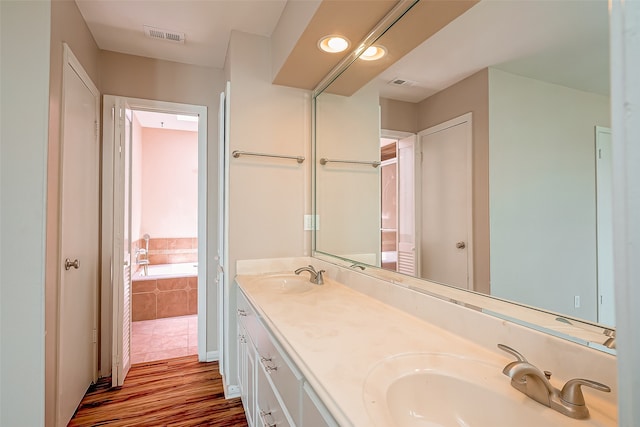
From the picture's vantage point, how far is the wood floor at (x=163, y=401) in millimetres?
1909

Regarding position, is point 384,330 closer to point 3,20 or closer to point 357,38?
point 357,38

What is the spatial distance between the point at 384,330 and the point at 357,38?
4.89ft

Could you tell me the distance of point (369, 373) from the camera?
31.2 inches

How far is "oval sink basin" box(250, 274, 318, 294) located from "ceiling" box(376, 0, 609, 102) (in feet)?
4.17

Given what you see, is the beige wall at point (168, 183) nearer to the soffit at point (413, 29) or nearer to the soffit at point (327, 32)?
the soffit at point (327, 32)

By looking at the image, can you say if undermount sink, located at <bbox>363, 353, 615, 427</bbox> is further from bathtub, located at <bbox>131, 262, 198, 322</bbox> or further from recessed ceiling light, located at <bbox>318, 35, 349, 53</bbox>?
bathtub, located at <bbox>131, 262, 198, 322</bbox>

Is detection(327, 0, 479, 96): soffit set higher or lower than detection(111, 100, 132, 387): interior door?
higher

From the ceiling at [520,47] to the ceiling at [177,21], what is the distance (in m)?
1.13

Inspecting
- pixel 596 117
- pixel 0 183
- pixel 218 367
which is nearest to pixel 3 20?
pixel 0 183

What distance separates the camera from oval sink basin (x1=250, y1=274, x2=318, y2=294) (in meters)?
1.97

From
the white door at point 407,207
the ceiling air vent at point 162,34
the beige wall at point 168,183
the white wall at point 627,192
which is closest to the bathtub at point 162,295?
the beige wall at point 168,183

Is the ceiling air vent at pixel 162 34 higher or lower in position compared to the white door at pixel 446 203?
higher

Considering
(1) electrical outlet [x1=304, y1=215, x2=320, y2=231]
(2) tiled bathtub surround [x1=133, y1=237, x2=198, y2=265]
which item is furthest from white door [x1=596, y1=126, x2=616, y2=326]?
(2) tiled bathtub surround [x1=133, y1=237, x2=198, y2=265]

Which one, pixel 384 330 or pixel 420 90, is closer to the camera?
pixel 384 330
